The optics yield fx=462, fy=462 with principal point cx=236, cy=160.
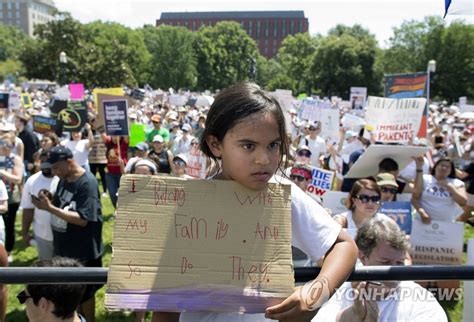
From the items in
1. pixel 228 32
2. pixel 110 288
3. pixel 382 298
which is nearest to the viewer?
pixel 110 288

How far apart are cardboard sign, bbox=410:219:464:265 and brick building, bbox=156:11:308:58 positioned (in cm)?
14129

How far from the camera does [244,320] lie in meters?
1.44

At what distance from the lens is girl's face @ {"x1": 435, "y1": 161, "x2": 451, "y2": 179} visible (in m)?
6.18

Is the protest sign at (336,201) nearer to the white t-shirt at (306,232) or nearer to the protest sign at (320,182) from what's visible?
the protest sign at (320,182)

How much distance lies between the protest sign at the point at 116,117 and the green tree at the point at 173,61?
7096 cm

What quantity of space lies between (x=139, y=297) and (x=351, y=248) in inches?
26.1

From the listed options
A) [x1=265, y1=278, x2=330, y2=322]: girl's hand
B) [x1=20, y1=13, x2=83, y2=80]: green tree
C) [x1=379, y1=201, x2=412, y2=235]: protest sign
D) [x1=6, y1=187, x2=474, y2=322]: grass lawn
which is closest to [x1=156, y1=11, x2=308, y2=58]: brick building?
[x1=20, y1=13, x2=83, y2=80]: green tree

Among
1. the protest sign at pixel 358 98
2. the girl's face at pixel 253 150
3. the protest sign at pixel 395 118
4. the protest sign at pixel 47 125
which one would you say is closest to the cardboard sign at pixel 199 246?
the girl's face at pixel 253 150

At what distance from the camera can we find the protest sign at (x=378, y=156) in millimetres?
5285

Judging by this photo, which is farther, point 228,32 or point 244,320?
point 228,32

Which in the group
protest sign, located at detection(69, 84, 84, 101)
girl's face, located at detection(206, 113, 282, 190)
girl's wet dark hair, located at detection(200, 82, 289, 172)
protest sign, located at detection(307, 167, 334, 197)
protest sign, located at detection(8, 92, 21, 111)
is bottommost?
protest sign, located at detection(307, 167, 334, 197)

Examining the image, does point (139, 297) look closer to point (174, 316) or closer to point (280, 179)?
point (174, 316)

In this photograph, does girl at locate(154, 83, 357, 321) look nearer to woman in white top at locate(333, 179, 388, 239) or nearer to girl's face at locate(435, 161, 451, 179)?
woman in white top at locate(333, 179, 388, 239)

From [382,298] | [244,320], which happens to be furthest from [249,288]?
[382,298]
